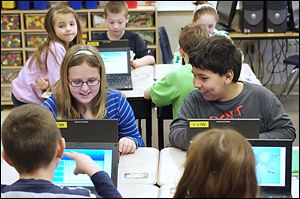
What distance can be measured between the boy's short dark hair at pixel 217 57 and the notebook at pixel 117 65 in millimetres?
1290

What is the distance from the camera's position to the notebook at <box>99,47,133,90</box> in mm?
3381

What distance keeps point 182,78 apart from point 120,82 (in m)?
0.73

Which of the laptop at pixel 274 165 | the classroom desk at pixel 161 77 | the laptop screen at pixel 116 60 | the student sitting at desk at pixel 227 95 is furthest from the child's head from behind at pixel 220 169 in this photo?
the laptop screen at pixel 116 60

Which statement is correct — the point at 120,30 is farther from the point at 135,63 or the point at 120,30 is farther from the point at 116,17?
the point at 135,63

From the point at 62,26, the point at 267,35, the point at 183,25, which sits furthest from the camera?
the point at 183,25

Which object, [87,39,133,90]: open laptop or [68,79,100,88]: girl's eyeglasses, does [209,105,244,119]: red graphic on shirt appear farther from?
[87,39,133,90]: open laptop

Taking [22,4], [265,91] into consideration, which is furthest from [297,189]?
[22,4]

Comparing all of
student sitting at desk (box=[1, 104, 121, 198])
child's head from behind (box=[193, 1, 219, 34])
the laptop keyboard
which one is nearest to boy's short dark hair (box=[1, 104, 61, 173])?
student sitting at desk (box=[1, 104, 121, 198])

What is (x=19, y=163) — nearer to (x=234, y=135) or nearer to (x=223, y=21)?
(x=234, y=135)

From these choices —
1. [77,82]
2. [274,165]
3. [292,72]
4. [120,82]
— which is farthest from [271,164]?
[292,72]

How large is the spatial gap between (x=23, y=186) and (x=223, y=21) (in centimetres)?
414

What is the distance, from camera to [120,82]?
3.38 metres

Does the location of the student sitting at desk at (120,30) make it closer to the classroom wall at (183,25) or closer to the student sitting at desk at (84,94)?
the classroom wall at (183,25)

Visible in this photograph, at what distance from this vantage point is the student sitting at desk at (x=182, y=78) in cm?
274
